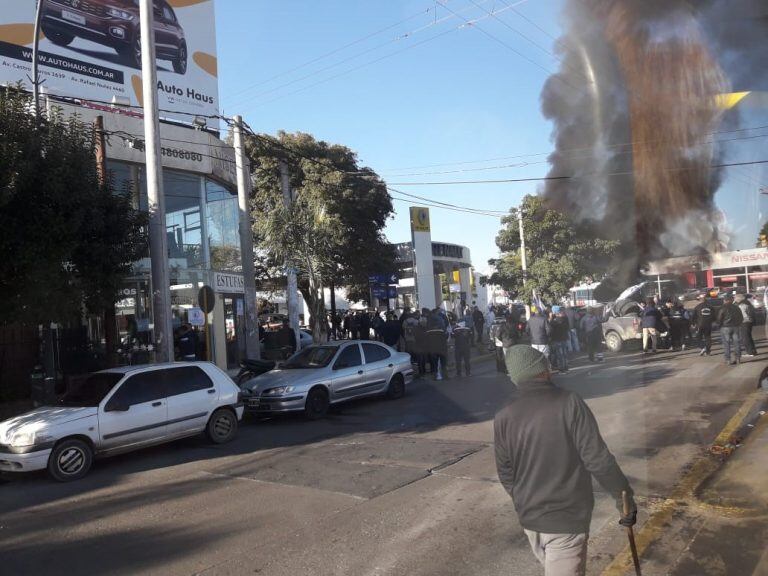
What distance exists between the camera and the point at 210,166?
18.6 metres

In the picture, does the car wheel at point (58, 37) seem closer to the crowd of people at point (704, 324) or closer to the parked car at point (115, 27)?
the parked car at point (115, 27)

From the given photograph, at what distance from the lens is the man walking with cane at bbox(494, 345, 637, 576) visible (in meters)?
2.84

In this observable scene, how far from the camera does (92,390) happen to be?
8703 millimetres

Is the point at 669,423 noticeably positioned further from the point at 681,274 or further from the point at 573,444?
the point at 573,444

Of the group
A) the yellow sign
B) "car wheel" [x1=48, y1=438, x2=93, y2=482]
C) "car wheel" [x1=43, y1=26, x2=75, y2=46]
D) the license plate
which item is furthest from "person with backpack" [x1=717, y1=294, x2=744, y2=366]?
the license plate

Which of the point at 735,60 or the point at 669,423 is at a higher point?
the point at 735,60

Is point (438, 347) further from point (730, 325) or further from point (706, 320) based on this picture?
point (706, 320)

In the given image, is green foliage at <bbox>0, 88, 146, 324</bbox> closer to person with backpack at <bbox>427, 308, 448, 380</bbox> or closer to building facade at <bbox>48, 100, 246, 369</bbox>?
building facade at <bbox>48, 100, 246, 369</bbox>

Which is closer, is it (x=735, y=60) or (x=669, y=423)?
(x=735, y=60)

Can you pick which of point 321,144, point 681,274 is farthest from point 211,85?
point 681,274

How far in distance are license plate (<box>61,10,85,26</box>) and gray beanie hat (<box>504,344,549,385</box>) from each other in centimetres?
1894

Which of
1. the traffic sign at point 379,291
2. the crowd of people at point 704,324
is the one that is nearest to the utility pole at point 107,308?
the crowd of people at point 704,324

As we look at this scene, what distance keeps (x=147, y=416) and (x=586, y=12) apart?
7551 mm

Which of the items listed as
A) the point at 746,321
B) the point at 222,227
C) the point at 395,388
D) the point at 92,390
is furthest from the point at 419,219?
the point at 92,390
